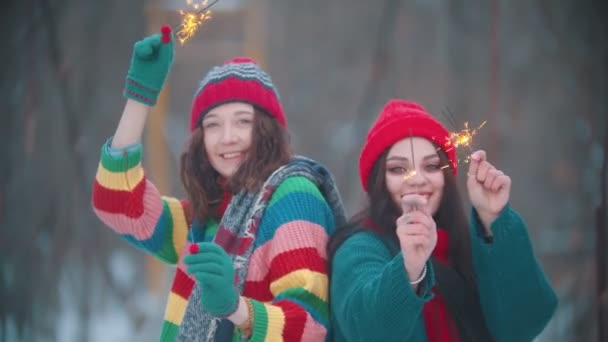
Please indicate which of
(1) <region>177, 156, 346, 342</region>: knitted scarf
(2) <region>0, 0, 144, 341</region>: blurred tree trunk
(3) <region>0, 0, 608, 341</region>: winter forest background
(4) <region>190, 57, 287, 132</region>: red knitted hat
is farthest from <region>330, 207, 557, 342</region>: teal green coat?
(2) <region>0, 0, 144, 341</region>: blurred tree trunk

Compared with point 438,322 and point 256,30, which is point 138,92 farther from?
point 256,30

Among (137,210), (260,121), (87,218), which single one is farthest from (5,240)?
(260,121)

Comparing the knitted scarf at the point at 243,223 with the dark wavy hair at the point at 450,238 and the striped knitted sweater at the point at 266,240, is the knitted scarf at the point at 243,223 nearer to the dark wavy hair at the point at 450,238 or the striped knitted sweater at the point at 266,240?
the striped knitted sweater at the point at 266,240

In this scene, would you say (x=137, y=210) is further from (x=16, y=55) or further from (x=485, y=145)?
(x=485, y=145)

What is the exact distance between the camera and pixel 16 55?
3.42 meters

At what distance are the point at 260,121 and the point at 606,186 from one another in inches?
49.3

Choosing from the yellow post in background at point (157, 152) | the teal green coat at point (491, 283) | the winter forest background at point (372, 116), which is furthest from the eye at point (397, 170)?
the yellow post in background at point (157, 152)

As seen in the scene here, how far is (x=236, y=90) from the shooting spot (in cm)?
229

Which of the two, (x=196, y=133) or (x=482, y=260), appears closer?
(x=482, y=260)

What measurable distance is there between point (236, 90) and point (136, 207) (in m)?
0.40

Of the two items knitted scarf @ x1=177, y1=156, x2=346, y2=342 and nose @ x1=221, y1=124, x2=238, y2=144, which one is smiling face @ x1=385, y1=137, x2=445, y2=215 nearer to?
knitted scarf @ x1=177, y1=156, x2=346, y2=342

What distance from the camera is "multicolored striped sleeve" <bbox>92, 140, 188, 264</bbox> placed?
7.54 ft

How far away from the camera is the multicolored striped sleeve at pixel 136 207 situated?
2.30 m

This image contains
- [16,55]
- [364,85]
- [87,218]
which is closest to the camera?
[16,55]
